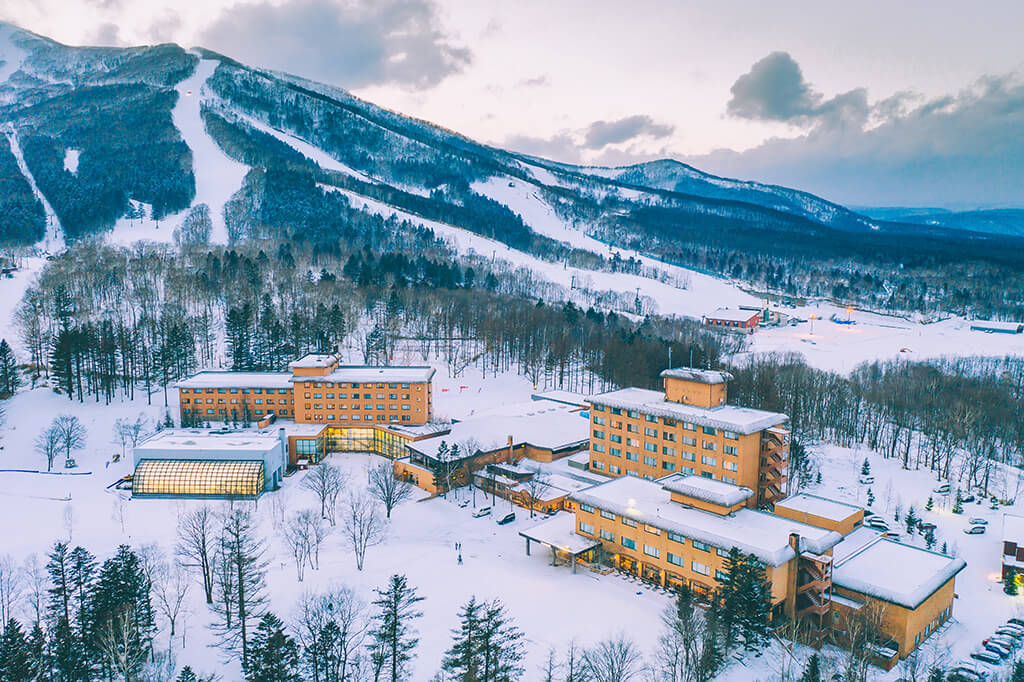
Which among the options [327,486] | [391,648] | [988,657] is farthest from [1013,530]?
[327,486]

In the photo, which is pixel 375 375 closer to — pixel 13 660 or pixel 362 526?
pixel 362 526

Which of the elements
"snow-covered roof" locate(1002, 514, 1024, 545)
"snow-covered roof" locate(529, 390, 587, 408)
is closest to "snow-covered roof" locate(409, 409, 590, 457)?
"snow-covered roof" locate(529, 390, 587, 408)

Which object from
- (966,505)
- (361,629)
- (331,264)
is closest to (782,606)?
(361,629)

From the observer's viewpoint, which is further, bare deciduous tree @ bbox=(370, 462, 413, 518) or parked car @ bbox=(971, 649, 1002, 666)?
bare deciduous tree @ bbox=(370, 462, 413, 518)

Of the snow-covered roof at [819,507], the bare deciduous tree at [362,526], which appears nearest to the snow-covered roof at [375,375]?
the bare deciduous tree at [362,526]

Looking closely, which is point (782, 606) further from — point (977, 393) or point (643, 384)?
point (977, 393)

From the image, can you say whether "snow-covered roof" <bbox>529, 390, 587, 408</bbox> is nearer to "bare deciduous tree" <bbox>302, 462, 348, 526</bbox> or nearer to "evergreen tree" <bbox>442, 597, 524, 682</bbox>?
"bare deciduous tree" <bbox>302, 462, 348, 526</bbox>
